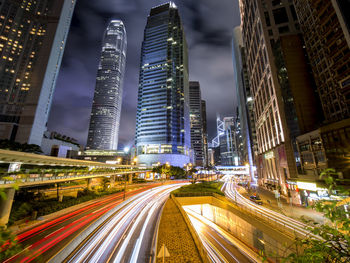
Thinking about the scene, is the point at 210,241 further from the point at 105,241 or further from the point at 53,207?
the point at 53,207

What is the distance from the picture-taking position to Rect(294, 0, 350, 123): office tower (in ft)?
125

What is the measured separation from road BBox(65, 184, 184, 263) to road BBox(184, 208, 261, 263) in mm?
10126

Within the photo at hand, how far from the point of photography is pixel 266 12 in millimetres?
54250

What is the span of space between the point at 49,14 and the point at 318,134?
519 ft

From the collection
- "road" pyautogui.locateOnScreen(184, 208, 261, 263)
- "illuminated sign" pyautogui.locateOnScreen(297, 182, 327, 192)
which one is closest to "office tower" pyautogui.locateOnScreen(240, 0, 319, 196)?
"illuminated sign" pyautogui.locateOnScreen(297, 182, 327, 192)

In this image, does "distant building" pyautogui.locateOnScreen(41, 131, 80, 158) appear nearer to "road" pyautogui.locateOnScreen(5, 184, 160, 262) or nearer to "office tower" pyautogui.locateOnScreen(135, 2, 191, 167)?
"office tower" pyautogui.locateOnScreen(135, 2, 191, 167)

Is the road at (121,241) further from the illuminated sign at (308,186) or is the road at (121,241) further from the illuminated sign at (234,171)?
the illuminated sign at (234,171)

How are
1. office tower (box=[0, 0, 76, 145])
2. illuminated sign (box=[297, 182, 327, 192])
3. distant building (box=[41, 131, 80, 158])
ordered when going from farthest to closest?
1. distant building (box=[41, 131, 80, 158])
2. office tower (box=[0, 0, 76, 145])
3. illuminated sign (box=[297, 182, 327, 192])

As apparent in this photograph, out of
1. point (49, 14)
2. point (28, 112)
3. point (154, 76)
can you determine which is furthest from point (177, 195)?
point (49, 14)

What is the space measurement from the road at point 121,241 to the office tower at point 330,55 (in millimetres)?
47414

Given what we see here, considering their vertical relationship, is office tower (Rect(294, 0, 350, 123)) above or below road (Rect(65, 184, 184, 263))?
above

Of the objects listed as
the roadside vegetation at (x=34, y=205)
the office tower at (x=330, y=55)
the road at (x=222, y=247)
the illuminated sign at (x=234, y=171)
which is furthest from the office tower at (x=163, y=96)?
the office tower at (x=330, y=55)

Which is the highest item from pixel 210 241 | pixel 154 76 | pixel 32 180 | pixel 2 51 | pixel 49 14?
pixel 49 14

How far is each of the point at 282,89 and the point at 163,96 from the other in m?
89.9
